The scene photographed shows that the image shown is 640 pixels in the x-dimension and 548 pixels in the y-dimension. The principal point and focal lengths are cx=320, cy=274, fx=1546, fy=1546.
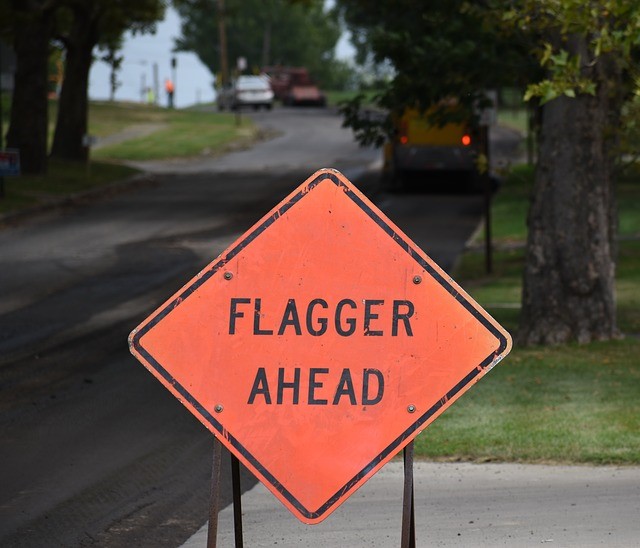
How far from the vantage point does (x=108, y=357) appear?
14.8m

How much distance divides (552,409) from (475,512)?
354 cm

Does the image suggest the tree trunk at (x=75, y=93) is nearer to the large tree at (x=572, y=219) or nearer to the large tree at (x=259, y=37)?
the large tree at (x=572, y=219)

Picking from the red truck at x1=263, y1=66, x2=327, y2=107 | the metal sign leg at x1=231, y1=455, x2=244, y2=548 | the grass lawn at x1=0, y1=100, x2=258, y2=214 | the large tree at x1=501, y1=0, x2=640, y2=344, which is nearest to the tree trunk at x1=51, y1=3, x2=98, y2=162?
the grass lawn at x1=0, y1=100, x2=258, y2=214

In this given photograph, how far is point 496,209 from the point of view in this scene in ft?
109

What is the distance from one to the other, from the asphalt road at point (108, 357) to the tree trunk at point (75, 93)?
11.1 feet

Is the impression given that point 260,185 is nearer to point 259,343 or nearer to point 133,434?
point 133,434

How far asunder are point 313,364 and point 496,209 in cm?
2740

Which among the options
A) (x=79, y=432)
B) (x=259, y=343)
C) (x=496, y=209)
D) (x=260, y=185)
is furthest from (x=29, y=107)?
(x=259, y=343)

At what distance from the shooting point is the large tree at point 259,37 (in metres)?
112

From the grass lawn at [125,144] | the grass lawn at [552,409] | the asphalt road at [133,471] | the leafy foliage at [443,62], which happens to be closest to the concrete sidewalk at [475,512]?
the asphalt road at [133,471]

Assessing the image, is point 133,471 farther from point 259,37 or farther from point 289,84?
point 259,37

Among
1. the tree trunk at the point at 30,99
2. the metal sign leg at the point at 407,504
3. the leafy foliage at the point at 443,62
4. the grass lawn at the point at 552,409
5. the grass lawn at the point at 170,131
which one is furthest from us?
the grass lawn at the point at 170,131

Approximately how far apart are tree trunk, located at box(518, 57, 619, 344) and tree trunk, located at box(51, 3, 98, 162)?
27.1 meters

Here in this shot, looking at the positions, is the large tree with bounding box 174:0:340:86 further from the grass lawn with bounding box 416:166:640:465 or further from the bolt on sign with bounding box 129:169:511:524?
the bolt on sign with bounding box 129:169:511:524
